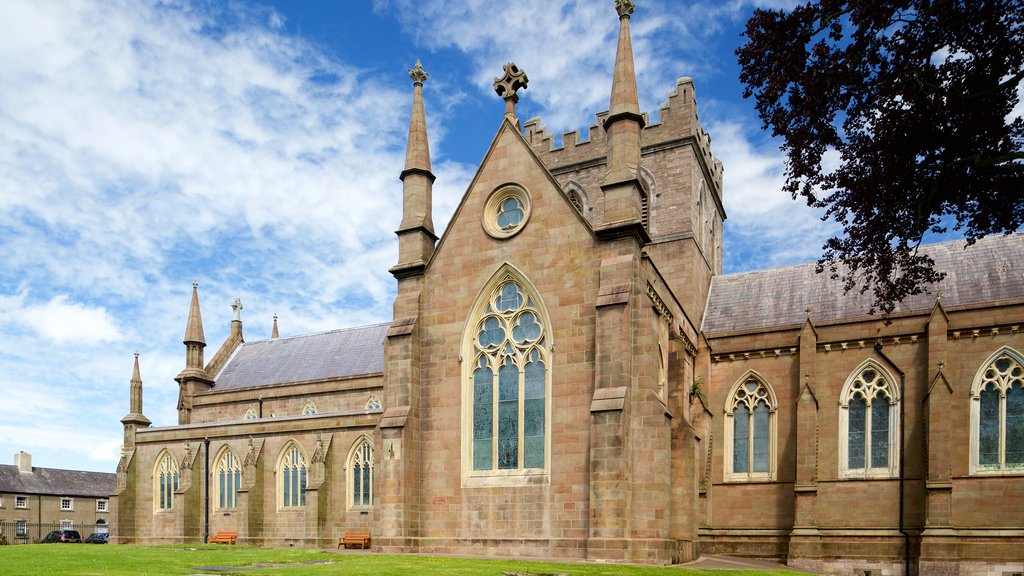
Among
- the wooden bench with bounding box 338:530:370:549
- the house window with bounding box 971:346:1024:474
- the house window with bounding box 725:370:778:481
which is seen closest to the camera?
the house window with bounding box 971:346:1024:474

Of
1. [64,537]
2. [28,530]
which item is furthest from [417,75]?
[28,530]

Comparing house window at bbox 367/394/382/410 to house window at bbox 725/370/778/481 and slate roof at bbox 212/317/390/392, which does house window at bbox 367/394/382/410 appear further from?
house window at bbox 725/370/778/481

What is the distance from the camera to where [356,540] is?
31172mm

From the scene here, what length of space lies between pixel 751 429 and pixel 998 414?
8257 mm

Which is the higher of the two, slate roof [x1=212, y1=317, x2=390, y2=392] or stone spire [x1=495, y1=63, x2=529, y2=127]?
stone spire [x1=495, y1=63, x2=529, y2=127]

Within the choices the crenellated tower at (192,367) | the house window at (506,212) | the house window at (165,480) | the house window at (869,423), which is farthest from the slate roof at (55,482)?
the house window at (869,423)

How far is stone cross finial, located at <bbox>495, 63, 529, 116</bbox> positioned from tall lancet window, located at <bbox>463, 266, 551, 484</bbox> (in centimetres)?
598

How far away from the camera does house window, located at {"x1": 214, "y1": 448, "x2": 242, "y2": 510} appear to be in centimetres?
3625

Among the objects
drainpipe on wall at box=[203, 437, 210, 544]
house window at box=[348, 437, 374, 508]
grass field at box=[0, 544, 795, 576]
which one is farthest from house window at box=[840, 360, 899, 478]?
drainpipe on wall at box=[203, 437, 210, 544]

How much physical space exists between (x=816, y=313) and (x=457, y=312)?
51.5 ft

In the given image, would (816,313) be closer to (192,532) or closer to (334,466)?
(334,466)

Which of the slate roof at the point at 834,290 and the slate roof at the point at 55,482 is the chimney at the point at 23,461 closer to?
the slate roof at the point at 55,482

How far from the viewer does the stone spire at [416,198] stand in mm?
26859

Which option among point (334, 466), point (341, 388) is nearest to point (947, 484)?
point (334, 466)
